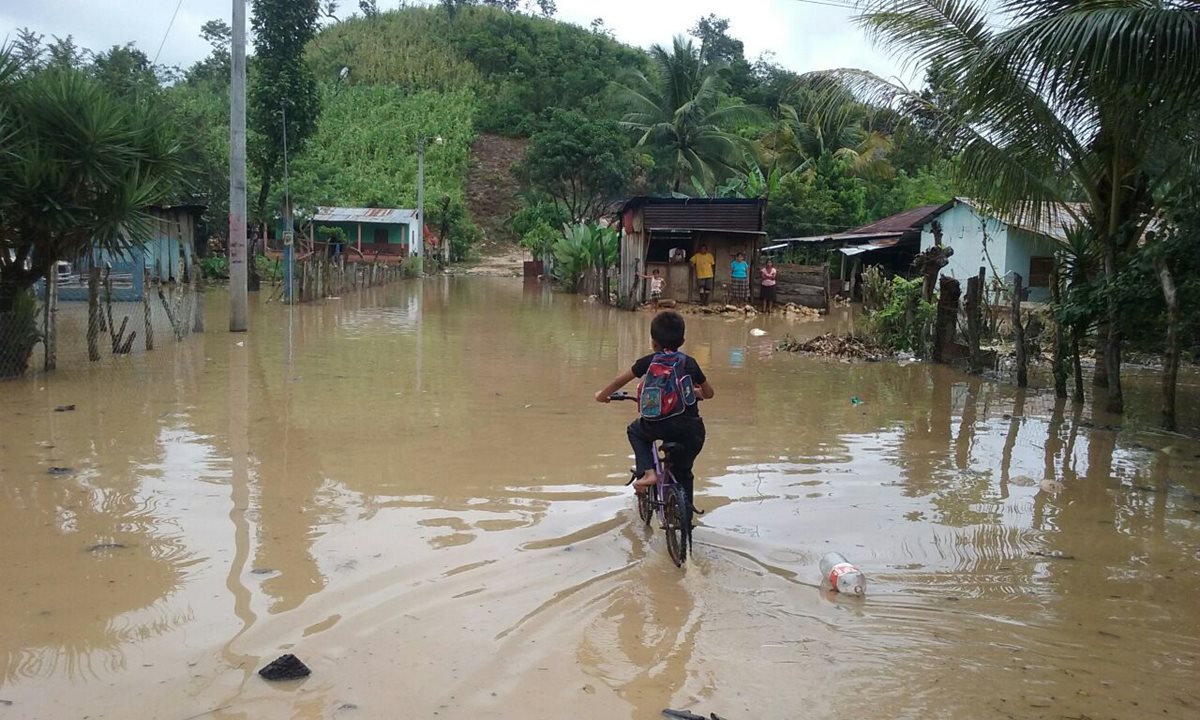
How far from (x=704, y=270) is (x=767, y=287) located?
1750 mm

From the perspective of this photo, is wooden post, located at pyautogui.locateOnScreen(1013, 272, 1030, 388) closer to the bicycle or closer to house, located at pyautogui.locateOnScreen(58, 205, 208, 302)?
the bicycle

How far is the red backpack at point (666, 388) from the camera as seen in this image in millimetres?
5203

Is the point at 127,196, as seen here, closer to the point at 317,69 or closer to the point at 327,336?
the point at 327,336

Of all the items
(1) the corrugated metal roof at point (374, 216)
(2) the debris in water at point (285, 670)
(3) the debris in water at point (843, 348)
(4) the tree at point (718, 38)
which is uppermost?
(4) the tree at point (718, 38)

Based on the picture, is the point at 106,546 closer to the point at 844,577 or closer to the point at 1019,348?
the point at 844,577

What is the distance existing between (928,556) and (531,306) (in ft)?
68.3

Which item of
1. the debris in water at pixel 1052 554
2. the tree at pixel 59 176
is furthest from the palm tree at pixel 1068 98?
the tree at pixel 59 176

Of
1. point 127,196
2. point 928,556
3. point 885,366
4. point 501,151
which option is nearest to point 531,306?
point 885,366

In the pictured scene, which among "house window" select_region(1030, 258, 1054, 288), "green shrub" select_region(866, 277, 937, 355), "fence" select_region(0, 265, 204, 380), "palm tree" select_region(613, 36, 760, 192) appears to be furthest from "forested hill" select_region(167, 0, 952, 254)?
"fence" select_region(0, 265, 204, 380)

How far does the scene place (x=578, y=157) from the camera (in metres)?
41.3

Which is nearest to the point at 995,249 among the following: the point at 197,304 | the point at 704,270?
the point at 704,270

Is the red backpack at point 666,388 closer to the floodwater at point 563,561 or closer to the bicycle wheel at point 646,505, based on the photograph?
the bicycle wheel at point 646,505

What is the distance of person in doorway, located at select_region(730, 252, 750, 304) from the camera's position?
81.9 ft

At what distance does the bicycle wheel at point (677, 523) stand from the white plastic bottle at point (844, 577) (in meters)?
0.75
